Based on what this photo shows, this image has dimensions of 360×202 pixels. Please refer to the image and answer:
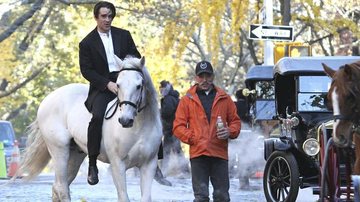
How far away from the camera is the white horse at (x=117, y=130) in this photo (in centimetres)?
1110

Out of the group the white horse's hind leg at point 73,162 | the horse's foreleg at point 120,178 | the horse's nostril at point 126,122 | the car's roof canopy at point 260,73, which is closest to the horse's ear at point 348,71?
the horse's nostril at point 126,122

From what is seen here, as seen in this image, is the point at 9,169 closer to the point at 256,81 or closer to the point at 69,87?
the point at 256,81

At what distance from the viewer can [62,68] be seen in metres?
50.0

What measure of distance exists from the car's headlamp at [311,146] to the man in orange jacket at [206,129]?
2.14 metres

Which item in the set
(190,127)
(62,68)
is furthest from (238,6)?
(62,68)

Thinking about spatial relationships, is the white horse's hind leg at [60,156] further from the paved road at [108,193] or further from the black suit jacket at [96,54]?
the paved road at [108,193]

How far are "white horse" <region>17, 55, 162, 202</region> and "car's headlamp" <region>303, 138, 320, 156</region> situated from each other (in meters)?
2.57

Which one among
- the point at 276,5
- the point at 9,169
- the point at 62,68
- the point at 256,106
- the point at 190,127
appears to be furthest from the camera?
the point at 62,68

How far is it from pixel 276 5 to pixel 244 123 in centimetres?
1631

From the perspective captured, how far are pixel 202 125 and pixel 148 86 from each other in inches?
27.9

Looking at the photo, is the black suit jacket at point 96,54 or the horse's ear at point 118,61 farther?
the black suit jacket at point 96,54

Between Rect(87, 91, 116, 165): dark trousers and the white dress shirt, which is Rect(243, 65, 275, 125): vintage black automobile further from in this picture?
Rect(87, 91, 116, 165): dark trousers

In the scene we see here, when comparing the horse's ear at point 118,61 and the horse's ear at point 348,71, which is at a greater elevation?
the horse's ear at point 118,61

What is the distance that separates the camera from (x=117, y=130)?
37.6 ft
